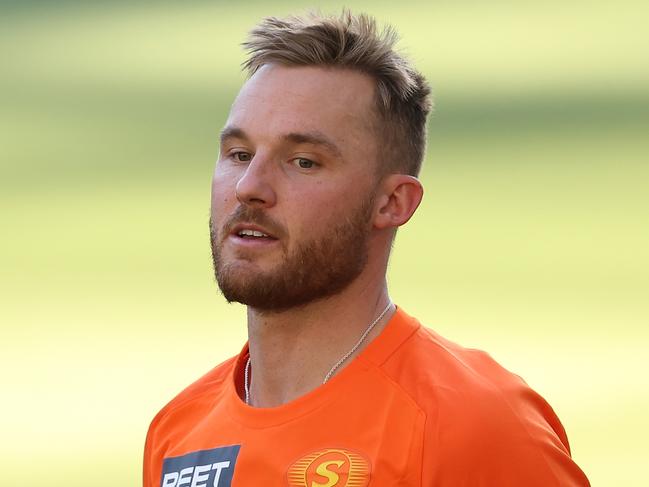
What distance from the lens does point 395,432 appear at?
247 cm

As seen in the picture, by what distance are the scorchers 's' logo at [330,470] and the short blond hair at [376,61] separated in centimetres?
49

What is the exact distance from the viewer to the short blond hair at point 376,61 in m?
2.69

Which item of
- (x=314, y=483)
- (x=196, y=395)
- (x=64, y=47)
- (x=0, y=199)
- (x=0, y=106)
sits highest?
(x=64, y=47)

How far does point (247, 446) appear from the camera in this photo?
264 cm

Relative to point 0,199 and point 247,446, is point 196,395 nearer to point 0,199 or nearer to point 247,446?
point 247,446

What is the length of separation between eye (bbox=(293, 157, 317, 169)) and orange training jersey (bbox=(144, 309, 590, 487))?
30cm

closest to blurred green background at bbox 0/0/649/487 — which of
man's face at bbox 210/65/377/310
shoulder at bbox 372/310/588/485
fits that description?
shoulder at bbox 372/310/588/485

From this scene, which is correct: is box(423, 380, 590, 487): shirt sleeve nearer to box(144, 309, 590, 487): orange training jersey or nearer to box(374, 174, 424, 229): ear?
box(144, 309, 590, 487): orange training jersey

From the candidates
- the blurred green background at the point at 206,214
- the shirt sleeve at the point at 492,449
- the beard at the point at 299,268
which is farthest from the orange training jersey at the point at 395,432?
the blurred green background at the point at 206,214

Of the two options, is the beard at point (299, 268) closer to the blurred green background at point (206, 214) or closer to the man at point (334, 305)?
the man at point (334, 305)

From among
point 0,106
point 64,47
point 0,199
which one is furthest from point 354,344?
point 64,47

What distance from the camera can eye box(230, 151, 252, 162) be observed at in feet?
8.76

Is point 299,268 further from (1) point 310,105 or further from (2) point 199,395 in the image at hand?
(2) point 199,395

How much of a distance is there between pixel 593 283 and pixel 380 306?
343cm
